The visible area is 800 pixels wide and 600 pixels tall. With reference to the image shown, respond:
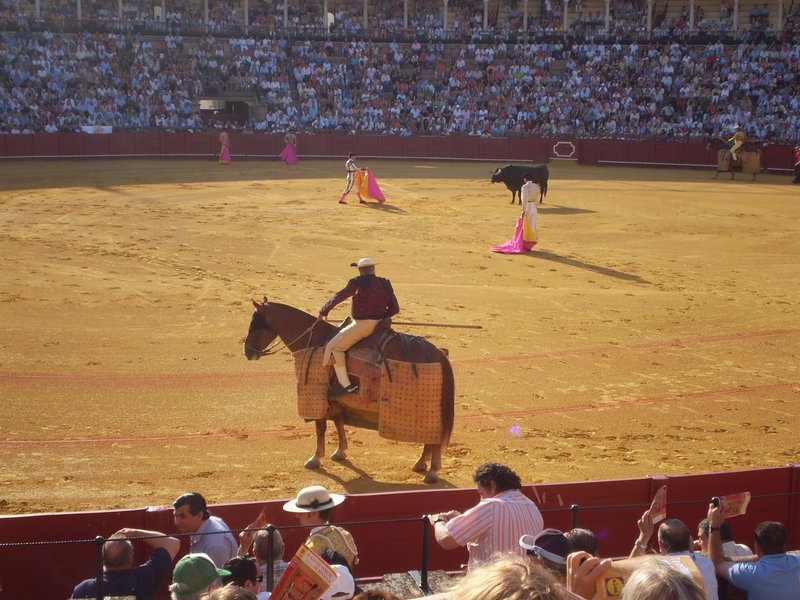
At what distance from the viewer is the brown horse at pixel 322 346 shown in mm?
8469

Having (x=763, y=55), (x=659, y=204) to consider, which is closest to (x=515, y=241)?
(x=659, y=204)

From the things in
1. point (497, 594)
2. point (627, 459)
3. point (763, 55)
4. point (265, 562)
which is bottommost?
point (627, 459)

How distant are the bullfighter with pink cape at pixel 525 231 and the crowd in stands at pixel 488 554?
13263 mm

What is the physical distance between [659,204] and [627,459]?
16.7 meters

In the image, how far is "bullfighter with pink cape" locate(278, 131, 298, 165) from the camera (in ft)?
106

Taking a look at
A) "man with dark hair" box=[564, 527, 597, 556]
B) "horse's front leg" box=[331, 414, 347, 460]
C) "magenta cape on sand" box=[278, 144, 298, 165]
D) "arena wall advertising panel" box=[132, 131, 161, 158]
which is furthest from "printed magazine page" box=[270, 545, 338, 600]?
"arena wall advertising panel" box=[132, 131, 161, 158]

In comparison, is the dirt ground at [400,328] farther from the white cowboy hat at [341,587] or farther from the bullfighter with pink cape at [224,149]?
the bullfighter with pink cape at [224,149]

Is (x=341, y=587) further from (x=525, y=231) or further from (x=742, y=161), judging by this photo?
(x=742, y=161)

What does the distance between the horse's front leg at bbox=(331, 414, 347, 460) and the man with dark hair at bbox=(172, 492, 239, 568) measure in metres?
3.66

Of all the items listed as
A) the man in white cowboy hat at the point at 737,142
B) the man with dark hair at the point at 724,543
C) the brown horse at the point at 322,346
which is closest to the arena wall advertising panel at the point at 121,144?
the man in white cowboy hat at the point at 737,142

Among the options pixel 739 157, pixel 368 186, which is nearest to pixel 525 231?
pixel 368 186

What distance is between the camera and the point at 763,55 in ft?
119

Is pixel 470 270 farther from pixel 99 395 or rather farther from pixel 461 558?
pixel 461 558

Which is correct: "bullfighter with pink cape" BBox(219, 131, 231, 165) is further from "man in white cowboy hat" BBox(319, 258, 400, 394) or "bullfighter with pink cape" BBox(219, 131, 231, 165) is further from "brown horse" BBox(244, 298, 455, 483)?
"man in white cowboy hat" BBox(319, 258, 400, 394)
